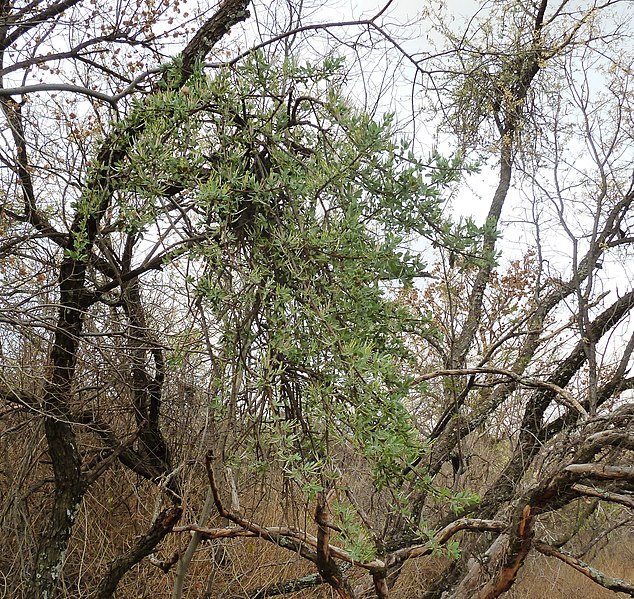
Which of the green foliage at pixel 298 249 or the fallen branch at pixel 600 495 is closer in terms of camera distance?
the green foliage at pixel 298 249

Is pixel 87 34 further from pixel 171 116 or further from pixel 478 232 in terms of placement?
pixel 478 232

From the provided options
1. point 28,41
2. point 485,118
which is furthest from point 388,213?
point 485,118

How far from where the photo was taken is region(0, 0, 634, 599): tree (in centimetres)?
168

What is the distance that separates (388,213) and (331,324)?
400 mm

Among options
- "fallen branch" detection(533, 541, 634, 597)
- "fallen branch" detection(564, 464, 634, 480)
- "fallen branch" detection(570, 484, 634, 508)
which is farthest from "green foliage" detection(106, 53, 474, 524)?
"fallen branch" detection(533, 541, 634, 597)

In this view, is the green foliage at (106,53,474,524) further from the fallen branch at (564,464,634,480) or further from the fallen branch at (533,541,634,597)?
the fallen branch at (533,541,634,597)

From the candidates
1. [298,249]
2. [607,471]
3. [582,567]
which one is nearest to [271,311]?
[298,249]

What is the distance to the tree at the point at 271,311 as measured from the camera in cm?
168

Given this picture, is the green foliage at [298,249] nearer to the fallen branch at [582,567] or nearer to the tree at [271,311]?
the tree at [271,311]

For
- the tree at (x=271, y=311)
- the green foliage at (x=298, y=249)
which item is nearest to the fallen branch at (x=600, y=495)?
the tree at (x=271, y=311)

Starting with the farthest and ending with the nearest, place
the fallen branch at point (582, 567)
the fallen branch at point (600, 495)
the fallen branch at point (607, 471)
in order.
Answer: the fallen branch at point (582, 567) < the fallen branch at point (600, 495) < the fallen branch at point (607, 471)

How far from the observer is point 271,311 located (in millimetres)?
1743

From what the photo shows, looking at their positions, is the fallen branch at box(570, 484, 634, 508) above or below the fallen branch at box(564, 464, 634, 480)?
below

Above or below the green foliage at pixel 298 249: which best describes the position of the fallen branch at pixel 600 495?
below
